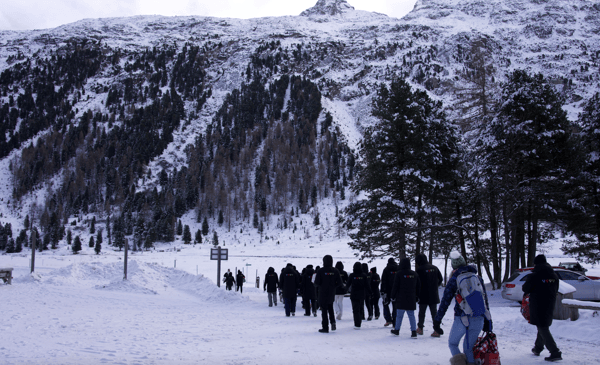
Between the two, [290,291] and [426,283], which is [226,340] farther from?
[290,291]

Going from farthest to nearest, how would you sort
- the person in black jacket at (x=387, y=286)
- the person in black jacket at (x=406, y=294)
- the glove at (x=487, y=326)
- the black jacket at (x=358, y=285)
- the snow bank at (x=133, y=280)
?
Result: the snow bank at (x=133, y=280) < the person in black jacket at (x=387, y=286) < the black jacket at (x=358, y=285) < the person in black jacket at (x=406, y=294) < the glove at (x=487, y=326)

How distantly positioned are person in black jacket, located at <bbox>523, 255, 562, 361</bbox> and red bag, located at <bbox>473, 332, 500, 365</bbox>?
6.11 ft

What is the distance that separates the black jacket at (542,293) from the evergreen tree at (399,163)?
10724 millimetres

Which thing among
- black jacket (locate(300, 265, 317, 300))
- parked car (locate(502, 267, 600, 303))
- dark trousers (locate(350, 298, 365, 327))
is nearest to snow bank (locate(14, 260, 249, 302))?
black jacket (locate(300, 265, 317, 300))

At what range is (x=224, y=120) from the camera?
147m

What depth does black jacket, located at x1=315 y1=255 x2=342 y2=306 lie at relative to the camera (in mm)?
8492

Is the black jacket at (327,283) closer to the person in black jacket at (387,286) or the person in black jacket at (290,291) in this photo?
the person in black jacket at (387,286)

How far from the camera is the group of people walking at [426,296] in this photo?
4.89m

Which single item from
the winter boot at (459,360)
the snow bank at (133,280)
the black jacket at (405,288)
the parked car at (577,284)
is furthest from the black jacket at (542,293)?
the snow bank at (133,280)

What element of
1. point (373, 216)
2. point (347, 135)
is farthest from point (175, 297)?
point (347, 135)

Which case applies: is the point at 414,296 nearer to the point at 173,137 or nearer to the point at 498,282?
the point at 498,282

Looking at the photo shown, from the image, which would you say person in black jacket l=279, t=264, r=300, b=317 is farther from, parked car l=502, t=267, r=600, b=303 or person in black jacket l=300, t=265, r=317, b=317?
parked car l=502, t=267, r=600, b=303

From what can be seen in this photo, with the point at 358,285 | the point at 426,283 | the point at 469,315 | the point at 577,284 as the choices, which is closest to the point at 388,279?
the point at 358,285

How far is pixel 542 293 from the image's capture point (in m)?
5.93
